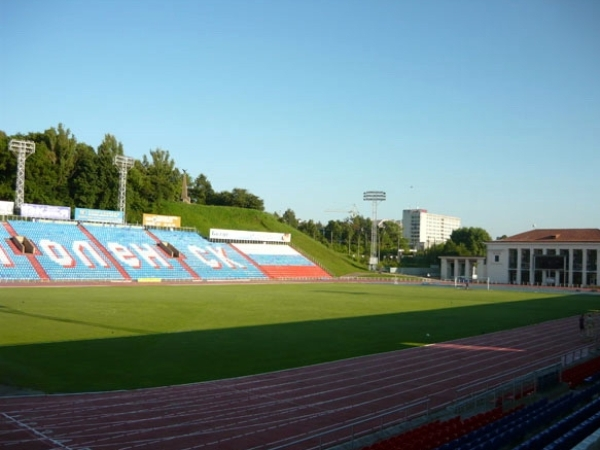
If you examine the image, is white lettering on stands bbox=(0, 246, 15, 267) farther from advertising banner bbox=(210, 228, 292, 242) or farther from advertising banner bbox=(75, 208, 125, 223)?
advertising banner bbox=(210, 228, 292, 242)

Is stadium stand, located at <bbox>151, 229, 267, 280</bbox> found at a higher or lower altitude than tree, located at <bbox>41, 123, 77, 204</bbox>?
lower

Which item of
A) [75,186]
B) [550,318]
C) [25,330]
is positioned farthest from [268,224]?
[25,330]

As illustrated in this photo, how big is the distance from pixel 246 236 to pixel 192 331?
57872 mm

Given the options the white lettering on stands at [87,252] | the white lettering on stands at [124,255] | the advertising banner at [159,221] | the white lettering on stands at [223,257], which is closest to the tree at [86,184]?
the advertising banner at [159,221]

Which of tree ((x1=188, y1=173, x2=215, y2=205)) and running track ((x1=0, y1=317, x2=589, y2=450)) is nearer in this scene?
running track ((x1=0, y1=317, x2=589, y2=450))

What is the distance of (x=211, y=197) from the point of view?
117 metres

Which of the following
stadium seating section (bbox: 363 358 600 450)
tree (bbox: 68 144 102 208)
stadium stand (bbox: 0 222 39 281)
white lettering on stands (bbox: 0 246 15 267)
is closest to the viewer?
stadium seating section (bbox: 363 358 600 450)

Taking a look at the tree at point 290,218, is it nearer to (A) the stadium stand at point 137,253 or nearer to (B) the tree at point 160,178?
(B) the tree at point 160,178

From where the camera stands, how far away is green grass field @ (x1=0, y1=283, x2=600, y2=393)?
17172 mm

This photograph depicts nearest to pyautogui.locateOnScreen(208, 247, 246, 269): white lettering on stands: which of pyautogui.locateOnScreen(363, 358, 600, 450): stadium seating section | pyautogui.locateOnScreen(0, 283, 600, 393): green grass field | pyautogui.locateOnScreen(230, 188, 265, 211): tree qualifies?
pyautogui.locateOnScreen(0, 283, 600, 393): green grass field

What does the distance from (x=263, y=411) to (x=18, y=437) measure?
5.26 m

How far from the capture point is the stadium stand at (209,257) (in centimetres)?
6862

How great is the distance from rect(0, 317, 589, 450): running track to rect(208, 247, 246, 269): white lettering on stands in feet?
175

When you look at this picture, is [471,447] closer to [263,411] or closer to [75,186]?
[263,411]
